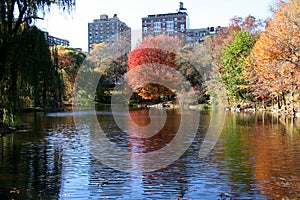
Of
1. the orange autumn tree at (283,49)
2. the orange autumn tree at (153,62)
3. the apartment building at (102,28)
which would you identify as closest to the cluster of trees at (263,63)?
the orange autumn tree at (283,49)

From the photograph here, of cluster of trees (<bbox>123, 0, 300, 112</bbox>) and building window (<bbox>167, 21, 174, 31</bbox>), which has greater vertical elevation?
building window (<bbox>167, 21, 174, 31</bbox>)

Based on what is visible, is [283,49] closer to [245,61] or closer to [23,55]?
[245,61]

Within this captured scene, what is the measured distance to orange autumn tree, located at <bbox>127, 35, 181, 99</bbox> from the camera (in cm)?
5312

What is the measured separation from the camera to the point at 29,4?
14711 mm

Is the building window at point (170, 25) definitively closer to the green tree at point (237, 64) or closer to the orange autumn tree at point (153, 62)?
the orange autumn tree at point (153, 62)

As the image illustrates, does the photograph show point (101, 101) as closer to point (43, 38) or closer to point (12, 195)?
point (43, 38)

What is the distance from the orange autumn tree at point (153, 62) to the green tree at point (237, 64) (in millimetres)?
8597

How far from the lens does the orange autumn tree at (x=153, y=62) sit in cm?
5312

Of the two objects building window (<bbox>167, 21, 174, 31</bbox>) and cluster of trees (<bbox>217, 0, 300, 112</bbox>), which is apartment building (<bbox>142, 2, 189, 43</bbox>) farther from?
cluster of trees (<bbox>217, 0, 300, 112</bbox>)

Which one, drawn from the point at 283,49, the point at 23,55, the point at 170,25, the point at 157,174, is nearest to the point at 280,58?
the point at 283,49

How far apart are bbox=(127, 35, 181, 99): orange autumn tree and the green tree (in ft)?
28.2

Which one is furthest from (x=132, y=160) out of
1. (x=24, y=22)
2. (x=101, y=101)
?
(x=101, y=101)

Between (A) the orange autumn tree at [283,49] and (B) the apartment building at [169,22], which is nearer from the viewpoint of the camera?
(A) the orange autumn tree at [283,49]

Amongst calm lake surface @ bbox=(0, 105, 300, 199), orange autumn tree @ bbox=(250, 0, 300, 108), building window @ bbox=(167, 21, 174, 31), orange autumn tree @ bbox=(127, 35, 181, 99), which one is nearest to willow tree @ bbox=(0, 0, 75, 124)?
calm lake surface @ bbox=(0, 105, 300, 199)
